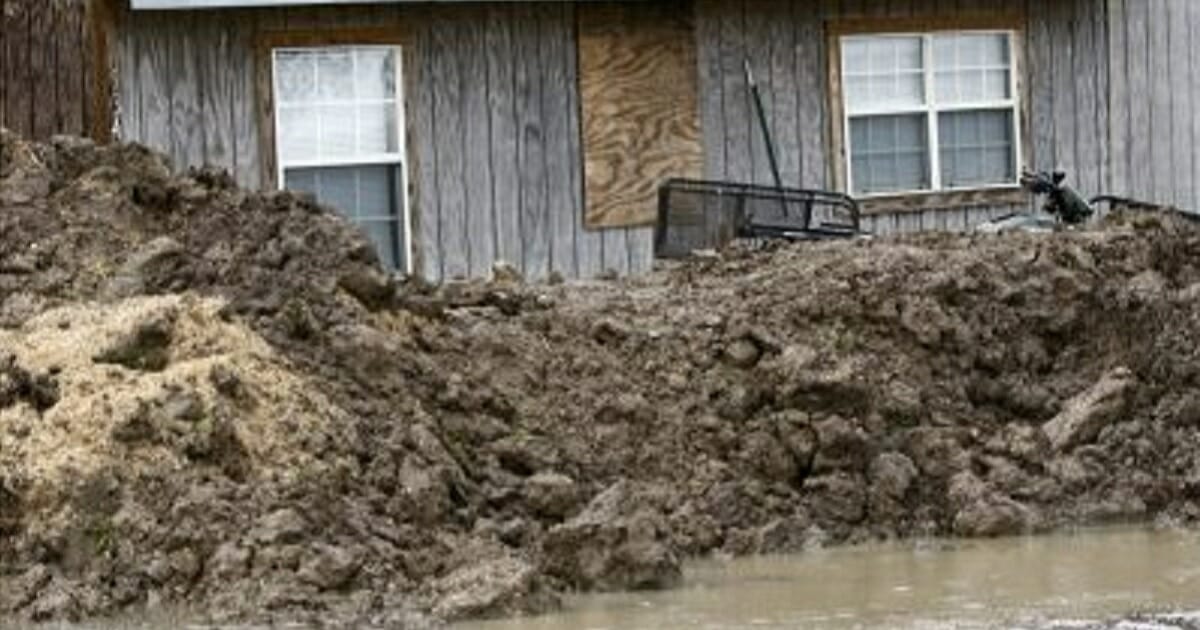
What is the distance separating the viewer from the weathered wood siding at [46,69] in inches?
674

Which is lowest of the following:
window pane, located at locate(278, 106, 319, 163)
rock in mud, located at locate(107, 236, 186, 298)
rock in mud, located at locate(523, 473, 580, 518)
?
rock in mud, located at locate(523, 473, 580, 518)

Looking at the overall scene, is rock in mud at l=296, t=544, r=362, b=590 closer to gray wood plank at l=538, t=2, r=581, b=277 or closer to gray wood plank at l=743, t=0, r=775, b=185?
gray wood plank at l=538, t=2, r=581, b=277

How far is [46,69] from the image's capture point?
17.5 m

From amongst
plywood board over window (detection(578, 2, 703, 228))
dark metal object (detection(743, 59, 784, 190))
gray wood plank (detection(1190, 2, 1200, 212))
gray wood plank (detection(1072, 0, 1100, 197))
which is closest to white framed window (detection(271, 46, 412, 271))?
plywood board over window (detection(578, 2, 703, 228))

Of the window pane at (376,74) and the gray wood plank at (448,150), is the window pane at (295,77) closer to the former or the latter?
the window pane at (376,74)

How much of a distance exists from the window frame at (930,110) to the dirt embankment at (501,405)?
187 inches

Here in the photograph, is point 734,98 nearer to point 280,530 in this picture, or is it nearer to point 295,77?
point 295,77

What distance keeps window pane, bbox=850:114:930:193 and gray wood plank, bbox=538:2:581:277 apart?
2.55m

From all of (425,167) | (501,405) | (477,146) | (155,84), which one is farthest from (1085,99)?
(501,405)

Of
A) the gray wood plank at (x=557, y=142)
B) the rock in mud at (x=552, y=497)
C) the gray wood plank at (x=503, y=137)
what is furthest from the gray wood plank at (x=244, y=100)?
the rock in mud at (x=552, y=497)

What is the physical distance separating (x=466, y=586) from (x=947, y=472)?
3.61 metres

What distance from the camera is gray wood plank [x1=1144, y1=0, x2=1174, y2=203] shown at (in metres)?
22.7

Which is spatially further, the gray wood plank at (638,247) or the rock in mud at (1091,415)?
the gray wood plank at (638,247)

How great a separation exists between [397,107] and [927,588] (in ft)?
29.6
